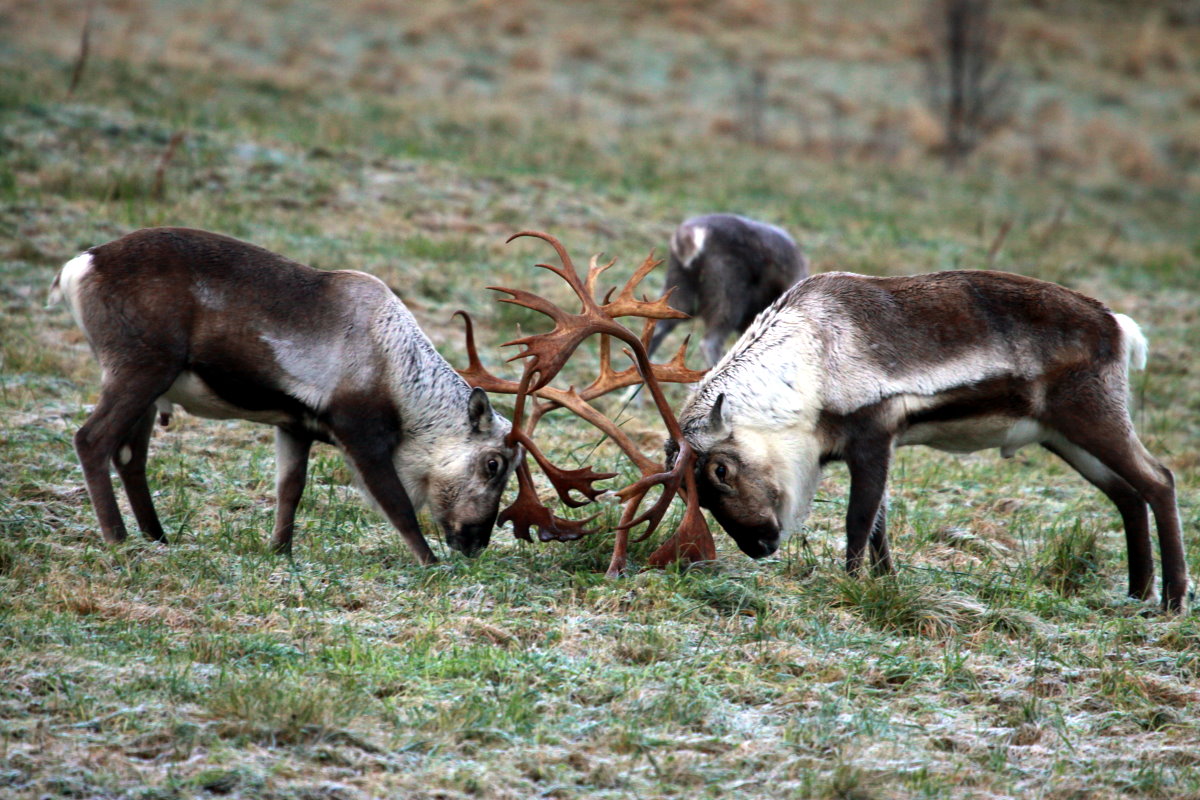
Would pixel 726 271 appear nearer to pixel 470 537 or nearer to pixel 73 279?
pixel 470 537

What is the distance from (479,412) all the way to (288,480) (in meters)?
1.00

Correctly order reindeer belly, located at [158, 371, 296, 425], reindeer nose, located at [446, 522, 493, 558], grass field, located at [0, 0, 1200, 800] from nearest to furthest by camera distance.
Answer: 1. grass field, located at [0, 0, 1200, 800]
2. reindeer belly, located at [158, 371, 296, 425]
3. reindeer nose, located at [446, 522, 493, 558]

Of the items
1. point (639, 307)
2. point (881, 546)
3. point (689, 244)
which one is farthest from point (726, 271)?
point (881, 546)

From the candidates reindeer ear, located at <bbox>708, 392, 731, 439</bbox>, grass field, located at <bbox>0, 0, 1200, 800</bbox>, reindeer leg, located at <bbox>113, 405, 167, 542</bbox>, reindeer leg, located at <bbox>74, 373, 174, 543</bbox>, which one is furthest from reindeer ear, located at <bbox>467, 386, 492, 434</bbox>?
reindeer leg, located at <bbox>113, 405, 167, 542</bbox>

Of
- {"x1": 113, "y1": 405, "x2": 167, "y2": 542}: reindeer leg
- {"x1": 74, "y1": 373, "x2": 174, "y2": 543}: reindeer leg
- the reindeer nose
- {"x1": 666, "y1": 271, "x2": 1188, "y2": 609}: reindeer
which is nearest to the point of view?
{"x1": 74, "y1": 373, "x2": 174, "y2": 543}: reindeer leg

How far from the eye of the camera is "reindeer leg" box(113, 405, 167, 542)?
6.14 m

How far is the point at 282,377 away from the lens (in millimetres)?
5988

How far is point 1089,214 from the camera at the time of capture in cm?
1967

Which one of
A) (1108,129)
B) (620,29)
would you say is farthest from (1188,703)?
(620,29)

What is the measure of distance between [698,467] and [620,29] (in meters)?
23.1

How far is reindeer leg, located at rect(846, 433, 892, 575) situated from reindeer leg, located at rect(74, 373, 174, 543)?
10.2ft

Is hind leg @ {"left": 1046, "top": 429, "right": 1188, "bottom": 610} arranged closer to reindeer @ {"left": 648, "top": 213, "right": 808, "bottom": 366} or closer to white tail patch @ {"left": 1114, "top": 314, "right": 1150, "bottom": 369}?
white tail patch @ {"left": 1114, "top": 314, "right": 1150, "bottom": 369}

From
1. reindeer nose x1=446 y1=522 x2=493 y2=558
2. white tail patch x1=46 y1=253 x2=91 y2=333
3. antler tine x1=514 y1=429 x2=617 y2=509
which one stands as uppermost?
white tail patch x1=46 y1=253 x2=91 y2=333

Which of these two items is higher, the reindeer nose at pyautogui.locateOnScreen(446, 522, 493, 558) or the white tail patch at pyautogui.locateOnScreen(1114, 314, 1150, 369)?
the white tail patch at pyautogui.locateOnScreen(1114, 314, 1150, 369)
